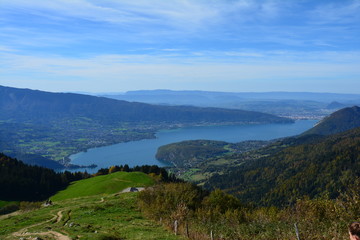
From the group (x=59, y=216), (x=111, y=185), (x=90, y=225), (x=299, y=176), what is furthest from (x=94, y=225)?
(x=299, y=176)

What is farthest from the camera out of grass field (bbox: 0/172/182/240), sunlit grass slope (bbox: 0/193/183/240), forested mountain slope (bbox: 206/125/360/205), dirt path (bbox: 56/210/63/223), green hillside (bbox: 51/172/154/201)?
forested mountain slope (bbox: 206/125/360/205)

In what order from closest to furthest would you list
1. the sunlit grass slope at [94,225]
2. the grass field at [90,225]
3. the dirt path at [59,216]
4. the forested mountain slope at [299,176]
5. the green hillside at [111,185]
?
the sunlit grass slope at [94,225]
the grass field at [90,225]
the dirt path at [59,216]
the green hillside at [111,185]
the forested mountain slope at [299,176]

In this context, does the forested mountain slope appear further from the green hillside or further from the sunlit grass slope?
the sunlit grass slope

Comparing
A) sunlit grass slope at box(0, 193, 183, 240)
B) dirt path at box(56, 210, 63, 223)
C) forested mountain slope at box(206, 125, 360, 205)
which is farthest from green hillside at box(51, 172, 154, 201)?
forested mountain slope at box(206, 125, 360, 205)

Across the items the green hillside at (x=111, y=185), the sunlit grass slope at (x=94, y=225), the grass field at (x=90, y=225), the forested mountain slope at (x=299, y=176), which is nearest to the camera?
the sunlit grass slope at (x=94, y=225)

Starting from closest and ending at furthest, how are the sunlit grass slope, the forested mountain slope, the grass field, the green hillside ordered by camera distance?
the sunlit grass slope
the grass field
the green hillside
the forested mountain slope

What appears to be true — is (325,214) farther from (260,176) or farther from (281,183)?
(260,176)

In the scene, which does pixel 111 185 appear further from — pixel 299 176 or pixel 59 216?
pixel 299 176

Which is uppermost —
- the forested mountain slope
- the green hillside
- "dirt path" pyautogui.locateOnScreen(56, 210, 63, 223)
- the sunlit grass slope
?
the sunlit grass slope

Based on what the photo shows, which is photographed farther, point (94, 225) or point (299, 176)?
point (299, 176)

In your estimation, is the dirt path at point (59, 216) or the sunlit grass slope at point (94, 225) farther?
the dirt path at point (59, 216)

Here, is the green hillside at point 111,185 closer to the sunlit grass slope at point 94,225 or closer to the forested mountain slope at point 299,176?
the sunlit grass slope at point 94,225

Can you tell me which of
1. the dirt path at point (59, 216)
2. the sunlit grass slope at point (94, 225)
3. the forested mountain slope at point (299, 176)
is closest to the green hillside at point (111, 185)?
the sunlit grass slope at point (94, 225)
